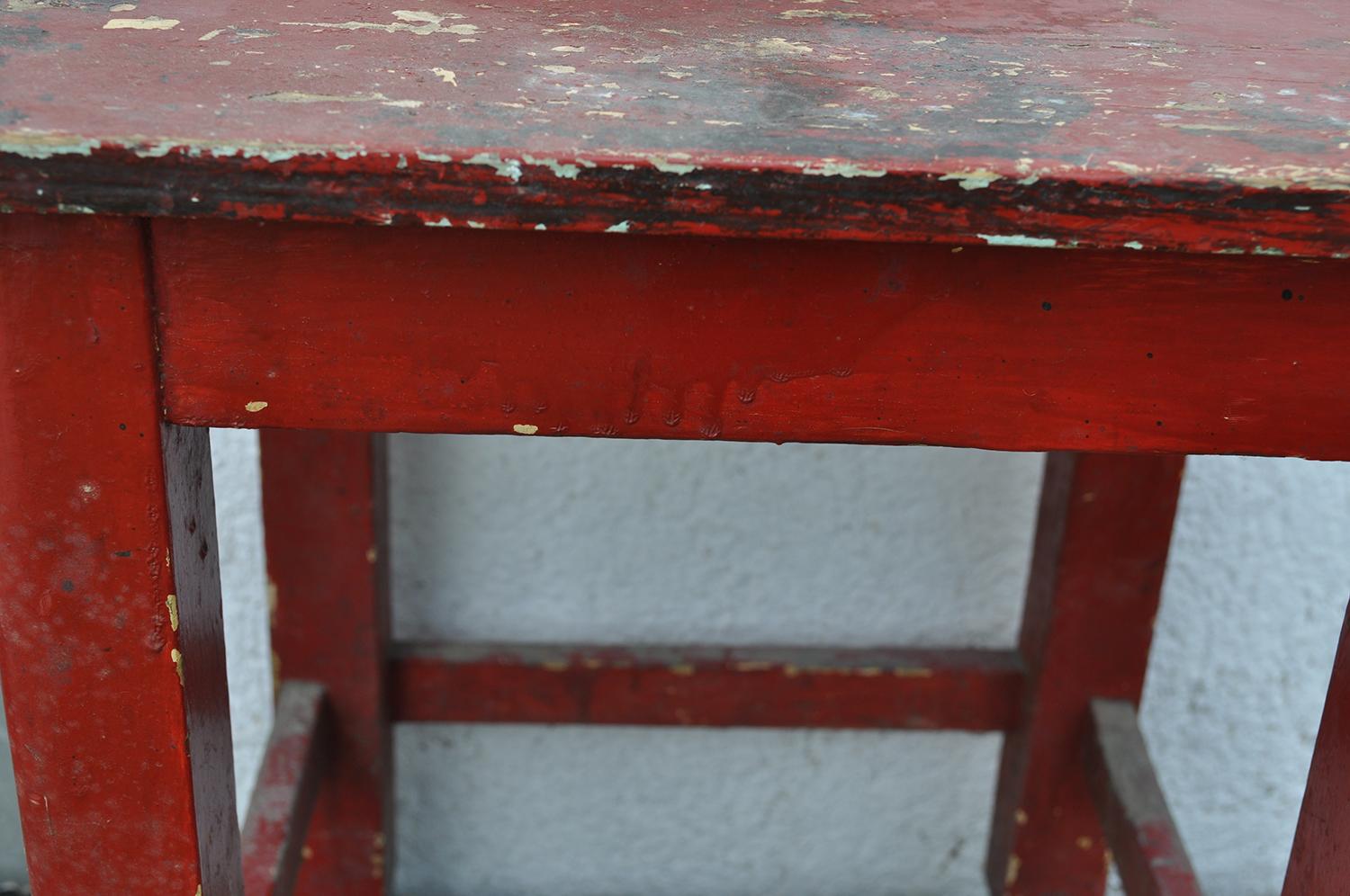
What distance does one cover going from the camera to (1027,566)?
4.14ft

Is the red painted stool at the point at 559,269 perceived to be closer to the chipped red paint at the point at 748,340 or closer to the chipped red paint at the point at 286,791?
the chipped red paint at the point at 748,340

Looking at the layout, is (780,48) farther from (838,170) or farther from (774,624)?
(774,624)

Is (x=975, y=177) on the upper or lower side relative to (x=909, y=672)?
upper

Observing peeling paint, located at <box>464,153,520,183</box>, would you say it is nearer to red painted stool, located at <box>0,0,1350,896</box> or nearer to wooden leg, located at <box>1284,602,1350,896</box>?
red painted stool, located at <box>0,0,1350,896</box>

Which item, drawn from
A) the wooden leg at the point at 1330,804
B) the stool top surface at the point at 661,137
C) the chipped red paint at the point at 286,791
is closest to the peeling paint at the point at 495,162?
the stool top surface at the point at 661,137

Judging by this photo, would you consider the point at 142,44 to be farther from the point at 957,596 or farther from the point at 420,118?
the point at 957,596

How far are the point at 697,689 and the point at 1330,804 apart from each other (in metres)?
0.64

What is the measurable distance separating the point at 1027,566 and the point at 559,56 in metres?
0.89

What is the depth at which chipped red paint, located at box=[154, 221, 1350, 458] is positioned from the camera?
459 mm

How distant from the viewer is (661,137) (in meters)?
0.43

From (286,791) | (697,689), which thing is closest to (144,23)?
(286,791)

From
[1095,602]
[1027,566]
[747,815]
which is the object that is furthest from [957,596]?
[747,815]

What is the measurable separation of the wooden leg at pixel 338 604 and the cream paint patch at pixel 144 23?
1.60ft

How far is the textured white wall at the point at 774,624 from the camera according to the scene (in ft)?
4.02
